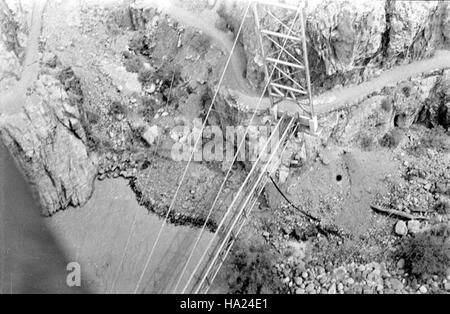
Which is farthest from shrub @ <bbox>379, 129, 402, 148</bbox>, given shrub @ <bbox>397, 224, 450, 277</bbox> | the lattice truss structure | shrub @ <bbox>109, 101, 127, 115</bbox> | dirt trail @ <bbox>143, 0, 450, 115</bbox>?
shrub @ <bbox>109, 101, 127, 115</bbox>

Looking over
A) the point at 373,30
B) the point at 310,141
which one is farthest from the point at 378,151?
the point at 373,30

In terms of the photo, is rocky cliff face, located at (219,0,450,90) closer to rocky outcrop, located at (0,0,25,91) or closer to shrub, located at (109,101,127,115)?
shrub, located at (109,101,127,115)

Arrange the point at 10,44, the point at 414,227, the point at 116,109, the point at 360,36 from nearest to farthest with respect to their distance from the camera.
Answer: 1. the point at 414,227
2. the point at 360,36
3. the point at 10,44
4. the point at 116,109

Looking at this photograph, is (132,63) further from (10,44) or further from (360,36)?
(360,36)

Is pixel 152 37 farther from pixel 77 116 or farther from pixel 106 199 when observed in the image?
pixel 106 199

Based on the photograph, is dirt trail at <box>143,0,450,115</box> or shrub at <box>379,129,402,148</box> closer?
dirt trail at <box>143,0,450,115</box>

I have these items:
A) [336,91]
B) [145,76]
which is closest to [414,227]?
[336,91]

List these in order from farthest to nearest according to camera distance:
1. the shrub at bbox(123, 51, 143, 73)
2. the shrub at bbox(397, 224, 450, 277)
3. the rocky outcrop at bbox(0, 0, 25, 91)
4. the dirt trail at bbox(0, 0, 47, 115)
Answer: the shrub at bbox(123, 51, 143, 73) < the rocky outcrop at bbox(0, 0, 25, 91) < the dirt trail at bbox(0, 0, 47, 115) < the shrub at bbox(397, 224, 450, 277)
